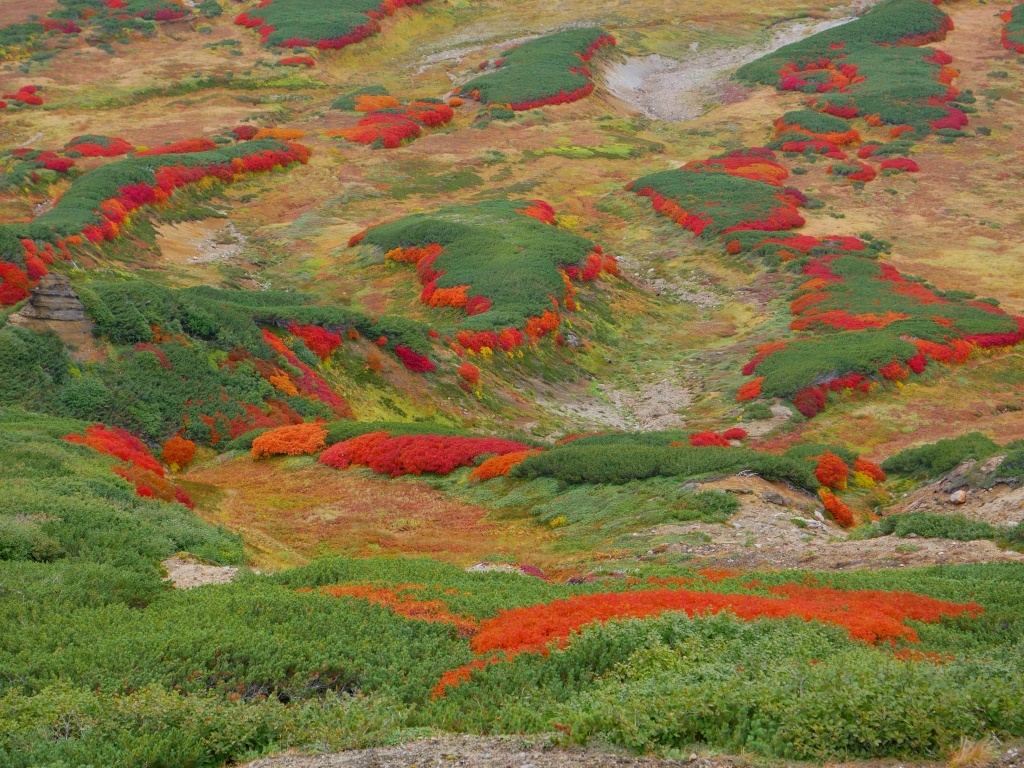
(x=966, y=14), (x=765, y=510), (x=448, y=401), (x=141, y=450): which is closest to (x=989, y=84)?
(x=966, y=14)

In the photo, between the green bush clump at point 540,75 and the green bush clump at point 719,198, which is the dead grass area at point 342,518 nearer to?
the green bush clump at point 719,198

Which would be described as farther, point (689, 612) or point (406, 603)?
point (406, 603)

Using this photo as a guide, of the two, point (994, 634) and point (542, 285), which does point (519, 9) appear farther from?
point (994, 634)

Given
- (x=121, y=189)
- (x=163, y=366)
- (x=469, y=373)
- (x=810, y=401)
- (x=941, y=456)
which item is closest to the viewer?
(x=941, y=456)

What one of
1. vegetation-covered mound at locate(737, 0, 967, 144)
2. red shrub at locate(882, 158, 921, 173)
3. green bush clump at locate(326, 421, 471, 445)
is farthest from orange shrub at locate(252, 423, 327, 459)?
vegetation-covered mound at locate(737, 0, 967, 144)

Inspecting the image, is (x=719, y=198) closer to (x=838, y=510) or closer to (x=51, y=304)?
(x=838, y=510)

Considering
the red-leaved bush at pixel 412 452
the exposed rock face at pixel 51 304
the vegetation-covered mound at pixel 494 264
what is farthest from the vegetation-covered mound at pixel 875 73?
the exposed rock face at pixel 51 304

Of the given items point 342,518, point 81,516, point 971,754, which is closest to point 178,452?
point 342,518
